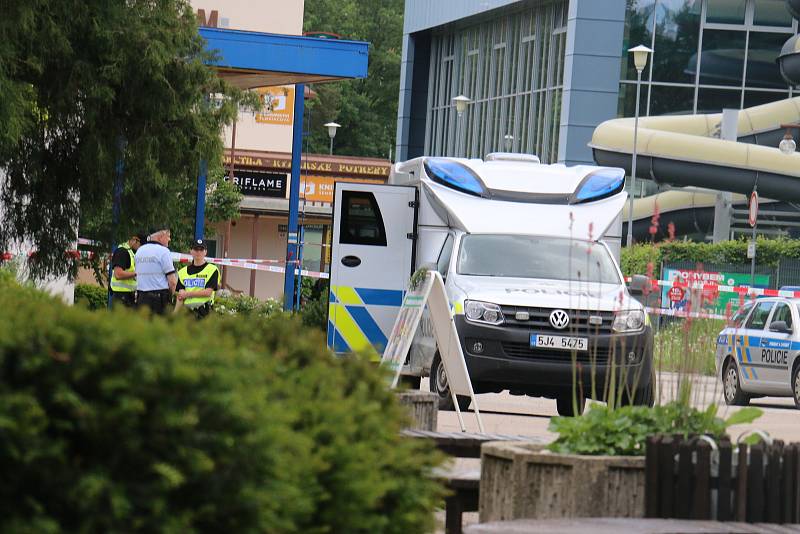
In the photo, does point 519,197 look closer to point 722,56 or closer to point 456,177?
point 456,177

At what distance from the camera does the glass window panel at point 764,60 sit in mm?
54906

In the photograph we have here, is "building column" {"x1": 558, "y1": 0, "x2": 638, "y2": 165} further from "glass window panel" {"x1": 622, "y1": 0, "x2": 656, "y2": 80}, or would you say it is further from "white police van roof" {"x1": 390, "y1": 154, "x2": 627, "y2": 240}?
"white police van roof" {"x1": 390, "y1": 154, "x2": 627, "y2": 240}

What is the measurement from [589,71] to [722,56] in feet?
15.9

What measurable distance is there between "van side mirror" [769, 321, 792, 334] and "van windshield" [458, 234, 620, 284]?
16.2 feet

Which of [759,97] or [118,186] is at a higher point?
[759,97]

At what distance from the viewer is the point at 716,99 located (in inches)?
2173

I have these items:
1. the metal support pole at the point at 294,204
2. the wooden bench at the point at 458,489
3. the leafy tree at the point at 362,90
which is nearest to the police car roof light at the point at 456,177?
the metal support pole at the point at 294,204

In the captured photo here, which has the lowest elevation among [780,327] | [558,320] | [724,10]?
[780,327]

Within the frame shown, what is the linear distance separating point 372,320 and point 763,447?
11.9m

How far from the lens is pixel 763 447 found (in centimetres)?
601

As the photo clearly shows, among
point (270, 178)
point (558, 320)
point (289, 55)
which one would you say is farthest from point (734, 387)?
point (270, 178)

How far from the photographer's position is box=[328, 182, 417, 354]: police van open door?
1784 cm

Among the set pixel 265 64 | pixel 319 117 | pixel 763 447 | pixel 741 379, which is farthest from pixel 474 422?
pixel 319 117

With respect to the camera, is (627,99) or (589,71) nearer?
(589,71)
